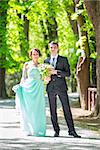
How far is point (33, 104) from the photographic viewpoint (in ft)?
36.7

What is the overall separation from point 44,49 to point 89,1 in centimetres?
2904

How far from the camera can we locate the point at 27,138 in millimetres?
10641

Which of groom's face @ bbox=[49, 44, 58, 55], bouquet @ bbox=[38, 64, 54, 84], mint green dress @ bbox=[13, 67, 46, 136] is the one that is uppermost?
groom's face @ bbox=[49, 44, 58, 55]

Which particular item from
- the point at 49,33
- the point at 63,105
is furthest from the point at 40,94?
the point at 49,33

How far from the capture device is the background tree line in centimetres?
1909

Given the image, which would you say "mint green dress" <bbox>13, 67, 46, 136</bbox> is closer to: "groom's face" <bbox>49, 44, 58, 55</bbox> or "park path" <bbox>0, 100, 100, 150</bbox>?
"park path" <bbox>0, 100, 100, 150</bbox>

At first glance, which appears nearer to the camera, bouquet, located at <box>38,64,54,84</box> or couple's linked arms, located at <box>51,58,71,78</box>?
couple's linked arms, located at <box>51,58,71,78</box>

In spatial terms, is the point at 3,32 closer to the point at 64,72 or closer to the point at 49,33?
the point at 49,33

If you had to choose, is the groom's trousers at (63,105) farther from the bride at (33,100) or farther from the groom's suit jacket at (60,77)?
the bride at (33,100)

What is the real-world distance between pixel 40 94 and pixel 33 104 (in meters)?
0.28

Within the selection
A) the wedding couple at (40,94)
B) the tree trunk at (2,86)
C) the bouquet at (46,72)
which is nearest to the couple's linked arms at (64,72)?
the wedding couple at (40,94)

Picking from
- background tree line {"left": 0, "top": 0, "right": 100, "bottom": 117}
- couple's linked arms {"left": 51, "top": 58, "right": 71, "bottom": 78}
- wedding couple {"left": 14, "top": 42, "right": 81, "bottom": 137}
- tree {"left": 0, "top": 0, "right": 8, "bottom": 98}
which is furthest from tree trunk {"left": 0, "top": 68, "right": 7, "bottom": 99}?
couple's linked arms {"left": 51, "top": 58, "right": 71, "bottom": 78}

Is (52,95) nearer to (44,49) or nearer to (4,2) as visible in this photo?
(4,2)

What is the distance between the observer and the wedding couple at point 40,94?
1082 cm
